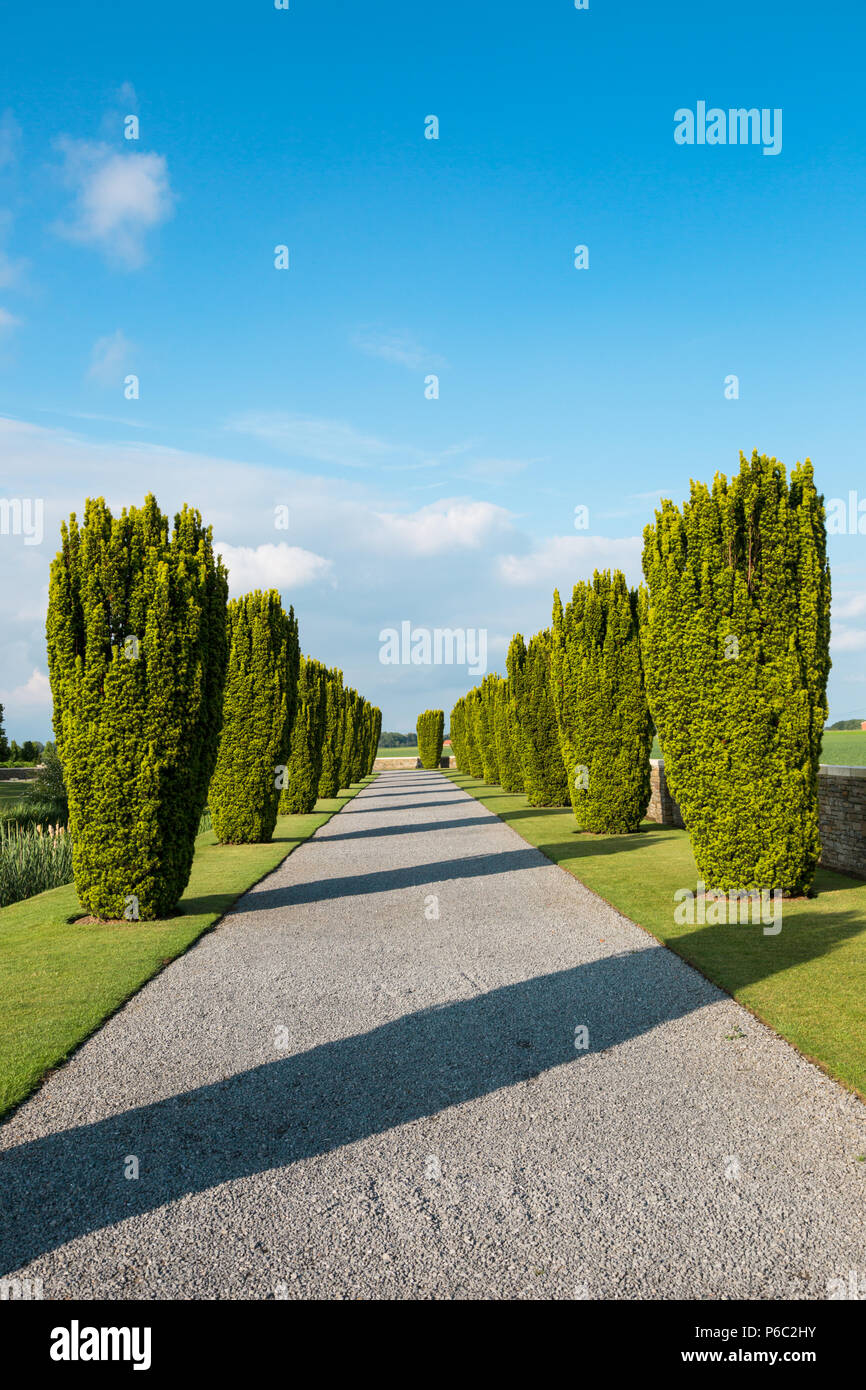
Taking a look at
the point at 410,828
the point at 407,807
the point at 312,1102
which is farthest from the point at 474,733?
the point at 312,1102

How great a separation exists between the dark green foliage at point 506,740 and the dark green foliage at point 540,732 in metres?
2.46

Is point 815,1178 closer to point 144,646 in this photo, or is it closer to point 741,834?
point 741,834

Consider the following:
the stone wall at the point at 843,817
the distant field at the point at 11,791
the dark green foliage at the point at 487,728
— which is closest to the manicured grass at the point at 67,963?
the stone wall at the point at 843,817

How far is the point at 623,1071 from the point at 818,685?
6.46m

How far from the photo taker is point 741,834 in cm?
984

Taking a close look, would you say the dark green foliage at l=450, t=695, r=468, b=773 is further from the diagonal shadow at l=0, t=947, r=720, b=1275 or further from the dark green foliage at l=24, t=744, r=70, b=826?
the diagonal shadow at l=0, t=947, r=720, b=1275

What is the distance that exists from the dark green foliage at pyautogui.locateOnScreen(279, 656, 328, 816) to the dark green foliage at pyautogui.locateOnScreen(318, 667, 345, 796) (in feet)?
19.4

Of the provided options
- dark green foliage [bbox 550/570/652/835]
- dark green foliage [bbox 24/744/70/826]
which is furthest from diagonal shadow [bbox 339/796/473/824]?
dark green foliage [bbox 550/570/652/835]

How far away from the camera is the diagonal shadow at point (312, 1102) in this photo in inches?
147

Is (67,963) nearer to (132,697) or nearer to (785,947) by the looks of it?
(132,697)

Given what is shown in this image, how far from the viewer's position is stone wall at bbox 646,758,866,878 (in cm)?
1122

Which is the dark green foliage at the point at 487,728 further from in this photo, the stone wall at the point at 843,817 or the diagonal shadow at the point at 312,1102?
the diagonal shadow at the point at 312,1102

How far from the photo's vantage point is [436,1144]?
414cm
